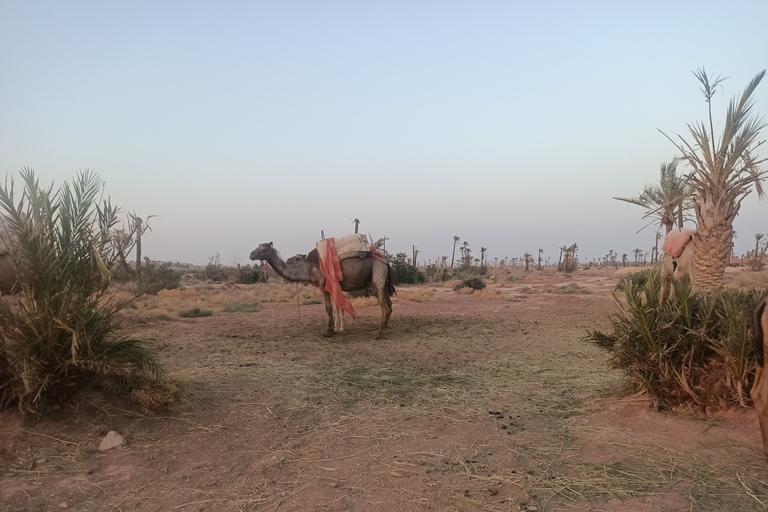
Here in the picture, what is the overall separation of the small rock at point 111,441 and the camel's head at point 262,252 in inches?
254

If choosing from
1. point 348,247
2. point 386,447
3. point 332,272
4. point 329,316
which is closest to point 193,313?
point 329,316

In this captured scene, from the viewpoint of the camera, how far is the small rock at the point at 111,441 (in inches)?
151

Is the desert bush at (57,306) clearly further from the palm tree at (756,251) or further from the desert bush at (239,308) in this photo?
the palm tree at (756,251)

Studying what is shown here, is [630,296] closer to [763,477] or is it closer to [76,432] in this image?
[763,477]

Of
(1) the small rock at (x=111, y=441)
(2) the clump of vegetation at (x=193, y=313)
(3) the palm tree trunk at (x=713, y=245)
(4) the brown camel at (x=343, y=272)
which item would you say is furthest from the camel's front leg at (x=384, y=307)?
(2) the clump of vegetation at (x=193, y=313)

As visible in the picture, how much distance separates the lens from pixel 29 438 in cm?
380

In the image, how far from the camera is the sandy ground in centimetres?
306

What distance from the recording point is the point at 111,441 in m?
3.89

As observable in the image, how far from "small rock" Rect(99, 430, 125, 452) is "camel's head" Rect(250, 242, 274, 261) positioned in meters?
6.46

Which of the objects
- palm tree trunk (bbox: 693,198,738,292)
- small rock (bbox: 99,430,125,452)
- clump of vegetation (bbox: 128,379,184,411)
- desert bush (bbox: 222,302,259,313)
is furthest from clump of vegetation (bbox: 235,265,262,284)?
small rock (bbox: 99,430,125,452)

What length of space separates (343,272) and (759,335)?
7811 millimetres

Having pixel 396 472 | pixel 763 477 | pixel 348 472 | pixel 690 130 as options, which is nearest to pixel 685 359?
pixel 763 477

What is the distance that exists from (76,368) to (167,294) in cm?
1895

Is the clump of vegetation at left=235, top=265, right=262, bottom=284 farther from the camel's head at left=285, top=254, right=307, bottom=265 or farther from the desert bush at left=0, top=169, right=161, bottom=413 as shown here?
the desert bush at left=0, top=169, right=161, bottom=413
